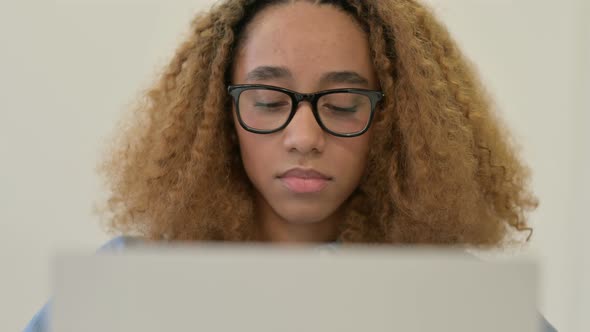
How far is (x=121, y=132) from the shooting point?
111cm

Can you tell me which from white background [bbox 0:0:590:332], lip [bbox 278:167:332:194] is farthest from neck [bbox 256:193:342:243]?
white background [bbox 0:0:590:332]

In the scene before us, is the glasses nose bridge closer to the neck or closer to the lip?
the lip

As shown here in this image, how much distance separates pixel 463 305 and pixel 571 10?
166cm

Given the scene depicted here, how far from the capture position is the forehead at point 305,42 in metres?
0.88

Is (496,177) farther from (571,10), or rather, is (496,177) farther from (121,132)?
(571,10)

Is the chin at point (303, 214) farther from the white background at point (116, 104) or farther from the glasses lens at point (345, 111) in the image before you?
the white background at point (116, 104)

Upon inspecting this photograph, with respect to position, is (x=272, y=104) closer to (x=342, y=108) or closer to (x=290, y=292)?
(x=342, y=108)

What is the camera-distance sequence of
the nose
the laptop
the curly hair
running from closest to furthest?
the laptop → the nose → the curly hair

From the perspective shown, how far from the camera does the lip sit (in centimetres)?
87

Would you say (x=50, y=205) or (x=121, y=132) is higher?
(x=121, y=132)

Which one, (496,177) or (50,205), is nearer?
(496,177)

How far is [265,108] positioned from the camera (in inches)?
34.9

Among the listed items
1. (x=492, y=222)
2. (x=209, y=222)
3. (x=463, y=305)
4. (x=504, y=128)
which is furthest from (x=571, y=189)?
(x=463, y=305)

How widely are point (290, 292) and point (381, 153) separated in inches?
25.3
